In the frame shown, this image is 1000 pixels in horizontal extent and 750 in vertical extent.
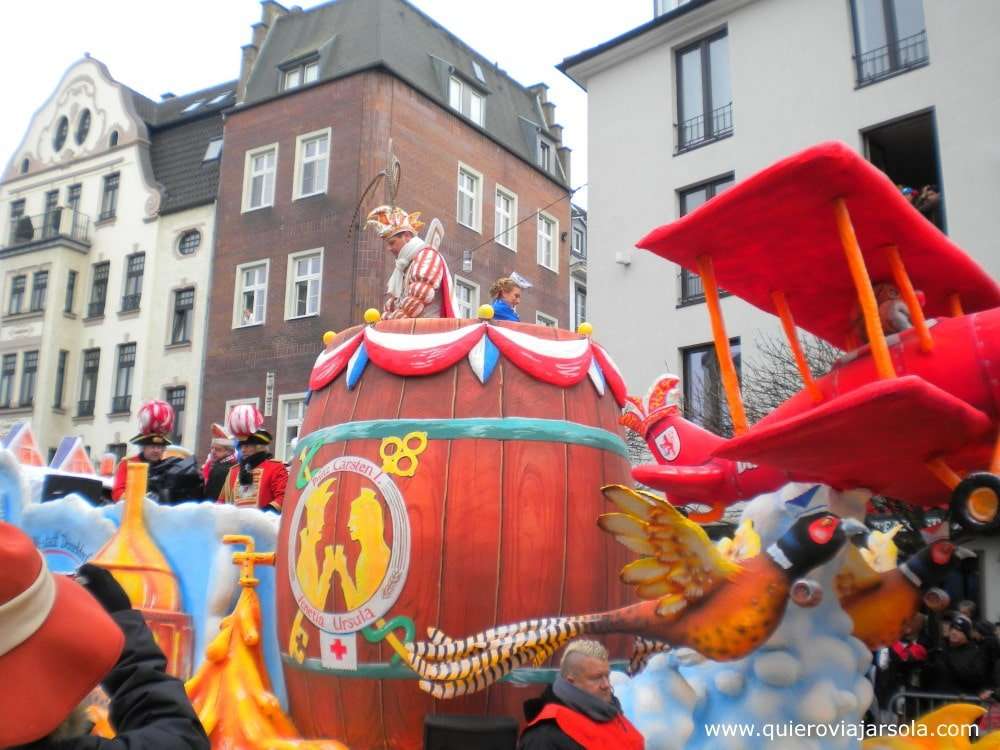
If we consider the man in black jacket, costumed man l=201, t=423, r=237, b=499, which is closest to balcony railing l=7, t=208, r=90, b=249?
costumed man l=201, t=423, r=237, b=499

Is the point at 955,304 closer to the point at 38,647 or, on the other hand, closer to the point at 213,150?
the point at 38,647

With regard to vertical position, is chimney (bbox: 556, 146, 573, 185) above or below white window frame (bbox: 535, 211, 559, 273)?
above

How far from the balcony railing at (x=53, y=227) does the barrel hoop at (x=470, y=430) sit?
23264 millimetres

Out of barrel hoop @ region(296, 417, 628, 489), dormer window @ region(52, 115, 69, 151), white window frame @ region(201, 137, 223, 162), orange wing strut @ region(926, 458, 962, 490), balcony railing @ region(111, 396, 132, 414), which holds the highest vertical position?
dormer window @ region(52, 115, 69, 151)

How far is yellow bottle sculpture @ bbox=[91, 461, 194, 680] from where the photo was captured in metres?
4.44

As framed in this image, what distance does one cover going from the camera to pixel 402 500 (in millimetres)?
3592

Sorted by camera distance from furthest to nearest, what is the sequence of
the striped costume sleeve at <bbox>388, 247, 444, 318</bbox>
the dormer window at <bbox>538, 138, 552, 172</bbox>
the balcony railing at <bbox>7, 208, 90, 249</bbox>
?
the dormer window at <bbox>538, 138, 552, 172</bbox>
the balcony railing at <bbox>7, 208, 90, 249</bbox>
the striped costume sleeve at <bbox>388, 247, 444, 318</bbox>

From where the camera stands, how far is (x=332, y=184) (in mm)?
20109

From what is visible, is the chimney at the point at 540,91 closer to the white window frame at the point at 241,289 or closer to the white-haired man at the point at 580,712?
the white window frame at the point at 241,289

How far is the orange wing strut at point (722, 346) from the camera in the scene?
3.23 metres

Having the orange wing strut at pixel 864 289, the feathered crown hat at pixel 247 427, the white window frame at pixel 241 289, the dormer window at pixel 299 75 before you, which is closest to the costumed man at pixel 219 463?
the feathered crown hat at pixel 247 427

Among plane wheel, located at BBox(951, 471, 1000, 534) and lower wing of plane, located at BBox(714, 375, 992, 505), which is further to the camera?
lower wing of plane, located at BBox(714, 375, 992, 505)

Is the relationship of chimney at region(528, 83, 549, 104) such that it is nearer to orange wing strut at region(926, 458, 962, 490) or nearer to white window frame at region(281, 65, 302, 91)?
white window frame at region(281, 65, 302, 91)

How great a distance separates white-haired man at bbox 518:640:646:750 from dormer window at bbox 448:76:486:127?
804 inches
